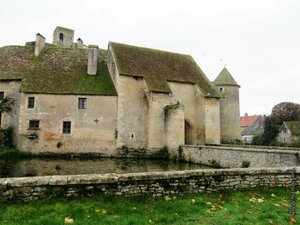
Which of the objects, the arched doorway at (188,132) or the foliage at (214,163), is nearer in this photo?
the foliage at (214,163)

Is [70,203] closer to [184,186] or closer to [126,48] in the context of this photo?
[184,186]

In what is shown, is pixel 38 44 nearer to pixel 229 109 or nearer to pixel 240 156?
pixel 240 156

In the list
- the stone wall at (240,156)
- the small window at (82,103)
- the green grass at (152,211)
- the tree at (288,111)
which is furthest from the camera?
the tree at (288,111)

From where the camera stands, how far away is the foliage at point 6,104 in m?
23.9

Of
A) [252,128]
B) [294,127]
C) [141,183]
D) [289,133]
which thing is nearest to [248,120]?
[252,128]

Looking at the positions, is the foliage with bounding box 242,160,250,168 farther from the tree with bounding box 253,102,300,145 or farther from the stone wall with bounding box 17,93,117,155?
the tree with bounding box 253,102,300,145

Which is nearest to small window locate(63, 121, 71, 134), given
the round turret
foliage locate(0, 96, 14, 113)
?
foliage locate(0, 96, 14, 113)

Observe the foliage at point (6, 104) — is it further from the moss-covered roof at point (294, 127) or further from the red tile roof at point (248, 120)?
the red tile roof at point (248, 120)

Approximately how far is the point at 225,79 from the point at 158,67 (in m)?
10.1

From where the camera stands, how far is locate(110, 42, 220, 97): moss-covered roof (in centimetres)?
2523

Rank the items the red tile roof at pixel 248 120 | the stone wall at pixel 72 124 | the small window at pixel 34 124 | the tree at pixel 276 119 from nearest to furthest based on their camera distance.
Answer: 1. the stone wall at pixel 72 124
2. the small window at pixel 34 124
3. the tree at pixel 276 119
4. the red tile roof at pixel 248 120

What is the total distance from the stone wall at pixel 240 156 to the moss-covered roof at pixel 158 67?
267 inches

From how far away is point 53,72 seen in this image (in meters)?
25.3

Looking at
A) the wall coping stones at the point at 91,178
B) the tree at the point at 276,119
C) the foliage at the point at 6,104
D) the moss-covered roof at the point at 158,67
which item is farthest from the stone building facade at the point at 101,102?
the tree at the point at 276,119
